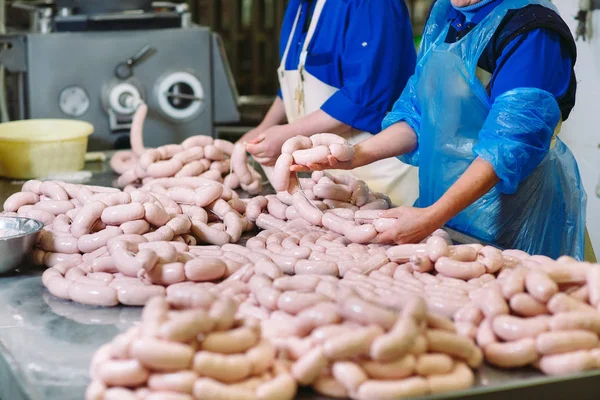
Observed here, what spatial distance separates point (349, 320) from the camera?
1653 millimetres

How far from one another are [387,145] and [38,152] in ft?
5.14

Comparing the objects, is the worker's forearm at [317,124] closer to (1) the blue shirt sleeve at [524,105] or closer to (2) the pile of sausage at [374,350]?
(1) the blue shirt sleeve at [524,105]

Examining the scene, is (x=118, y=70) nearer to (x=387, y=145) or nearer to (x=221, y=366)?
(x=387, y=145)

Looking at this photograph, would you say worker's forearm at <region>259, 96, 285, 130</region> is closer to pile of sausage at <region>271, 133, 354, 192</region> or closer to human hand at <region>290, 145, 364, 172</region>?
human hand at <region>290, 145, 364, 172</region>

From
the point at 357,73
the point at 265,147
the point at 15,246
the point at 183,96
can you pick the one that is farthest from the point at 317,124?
the point at 15,246

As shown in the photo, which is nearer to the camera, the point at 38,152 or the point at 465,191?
the point at 465,191

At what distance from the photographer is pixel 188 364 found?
4.97 feet

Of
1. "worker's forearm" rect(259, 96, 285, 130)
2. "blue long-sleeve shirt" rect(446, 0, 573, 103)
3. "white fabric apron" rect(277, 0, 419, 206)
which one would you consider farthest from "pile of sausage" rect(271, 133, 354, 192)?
"worker's forearm" rect(259, 96, 285, 130)

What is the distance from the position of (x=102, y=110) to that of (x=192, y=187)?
1502 mm

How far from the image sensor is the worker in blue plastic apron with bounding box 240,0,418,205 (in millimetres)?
3562

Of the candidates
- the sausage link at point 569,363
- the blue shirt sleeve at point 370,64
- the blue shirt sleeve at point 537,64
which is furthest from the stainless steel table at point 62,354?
the blue shirt sleeve at point 370,64

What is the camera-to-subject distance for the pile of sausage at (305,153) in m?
2.48

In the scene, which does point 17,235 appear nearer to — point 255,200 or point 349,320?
point 255,200

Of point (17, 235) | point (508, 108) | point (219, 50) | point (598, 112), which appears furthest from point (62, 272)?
point (598, 112)
